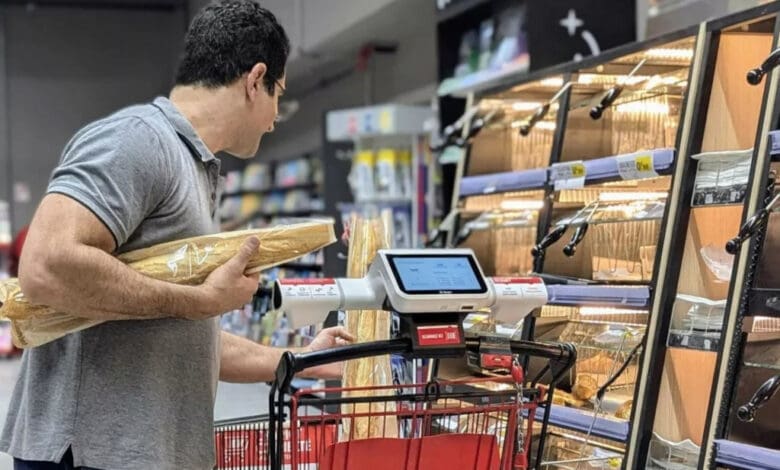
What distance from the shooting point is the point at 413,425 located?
1.79 m

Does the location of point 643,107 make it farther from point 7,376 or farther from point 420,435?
point 7,376

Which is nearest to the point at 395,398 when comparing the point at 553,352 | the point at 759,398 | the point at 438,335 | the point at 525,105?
the point at 438,335

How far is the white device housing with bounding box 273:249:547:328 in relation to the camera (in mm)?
1662

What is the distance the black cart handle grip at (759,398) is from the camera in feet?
7.70

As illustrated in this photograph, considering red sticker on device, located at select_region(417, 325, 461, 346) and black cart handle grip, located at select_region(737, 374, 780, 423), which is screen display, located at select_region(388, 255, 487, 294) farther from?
black cart handle grip, located at select_region(737, 374, 780, 423)

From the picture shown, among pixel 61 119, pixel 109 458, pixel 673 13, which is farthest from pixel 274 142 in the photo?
pixel 109 458

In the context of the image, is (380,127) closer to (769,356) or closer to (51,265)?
(769,356)

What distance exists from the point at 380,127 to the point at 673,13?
10.2ft

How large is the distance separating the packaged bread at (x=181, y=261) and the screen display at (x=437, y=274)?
0.62 ft

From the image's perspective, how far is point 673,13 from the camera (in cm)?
451

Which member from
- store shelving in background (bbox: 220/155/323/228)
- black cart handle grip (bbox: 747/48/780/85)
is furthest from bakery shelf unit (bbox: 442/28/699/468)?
store shelving in background (bbox: 220/155/323/228)

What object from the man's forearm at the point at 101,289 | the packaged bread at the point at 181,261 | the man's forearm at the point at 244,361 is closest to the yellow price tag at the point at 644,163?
the man's forearm at the point at 244,361

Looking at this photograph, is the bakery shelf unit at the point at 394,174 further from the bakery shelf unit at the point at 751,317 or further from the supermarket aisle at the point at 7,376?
the bakery shelf unit at the point at 751,317

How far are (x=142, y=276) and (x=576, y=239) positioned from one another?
1748 mm
